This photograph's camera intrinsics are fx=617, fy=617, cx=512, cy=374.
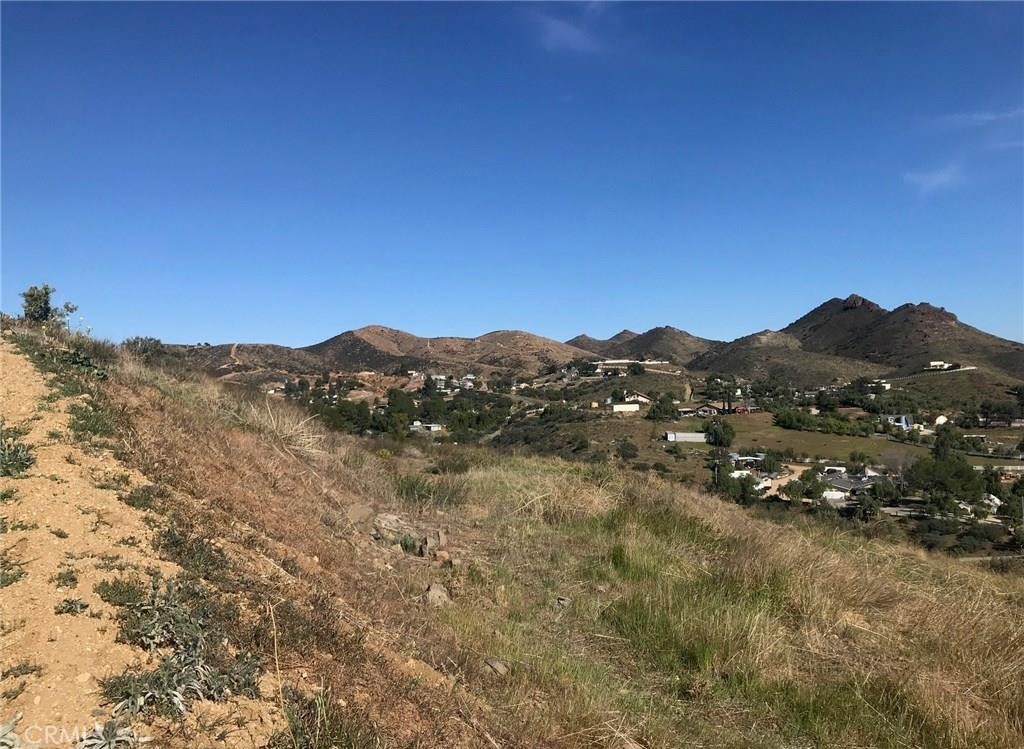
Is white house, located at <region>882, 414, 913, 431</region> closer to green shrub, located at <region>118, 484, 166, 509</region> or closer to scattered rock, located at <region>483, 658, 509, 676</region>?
scattered rock, located at <region>483, 658, 509, 676</region>

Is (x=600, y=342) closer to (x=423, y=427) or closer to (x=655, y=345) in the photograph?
(x=655, y=345)

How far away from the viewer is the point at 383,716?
9.53 feet

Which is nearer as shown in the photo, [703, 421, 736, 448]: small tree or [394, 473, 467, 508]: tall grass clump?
[394, 473, 467, 508]: tall grass clump

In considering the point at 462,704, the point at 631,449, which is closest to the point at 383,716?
the point at 462,704

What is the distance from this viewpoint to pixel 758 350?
77500 millimetres

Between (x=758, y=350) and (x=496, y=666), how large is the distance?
262ft

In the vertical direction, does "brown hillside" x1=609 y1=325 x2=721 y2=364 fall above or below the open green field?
above

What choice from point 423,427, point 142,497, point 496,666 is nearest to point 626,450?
point 423,427

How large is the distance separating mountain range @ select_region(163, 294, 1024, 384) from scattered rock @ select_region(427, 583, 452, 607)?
36.0 metres

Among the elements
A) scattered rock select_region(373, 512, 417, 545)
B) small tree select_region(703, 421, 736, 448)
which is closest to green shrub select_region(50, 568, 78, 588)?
scattered rock select_region(373, 512, 417, 545)

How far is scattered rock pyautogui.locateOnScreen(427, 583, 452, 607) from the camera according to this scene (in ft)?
17.1

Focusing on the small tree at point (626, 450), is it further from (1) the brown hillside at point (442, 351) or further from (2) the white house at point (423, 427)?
(1) the brown hillside at point (442, 351)

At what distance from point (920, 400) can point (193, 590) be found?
48.3 metres

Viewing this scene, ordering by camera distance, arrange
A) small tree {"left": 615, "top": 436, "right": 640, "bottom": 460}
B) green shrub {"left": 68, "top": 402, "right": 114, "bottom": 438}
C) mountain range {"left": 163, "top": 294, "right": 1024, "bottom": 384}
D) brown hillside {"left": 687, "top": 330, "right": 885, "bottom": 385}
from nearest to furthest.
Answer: green shrub {"left": 68, "top": 402, "right": 114, "bottom": 438}
small tree {"left": 615, "top": 436, "right": 640, "bottom": 460}
mountain range {"left": 163, "top": 294, "right": 1024, "bottom": 384}
brown hillside {"left": 687, "top": 330, "right": 885, "bottom": 385}
